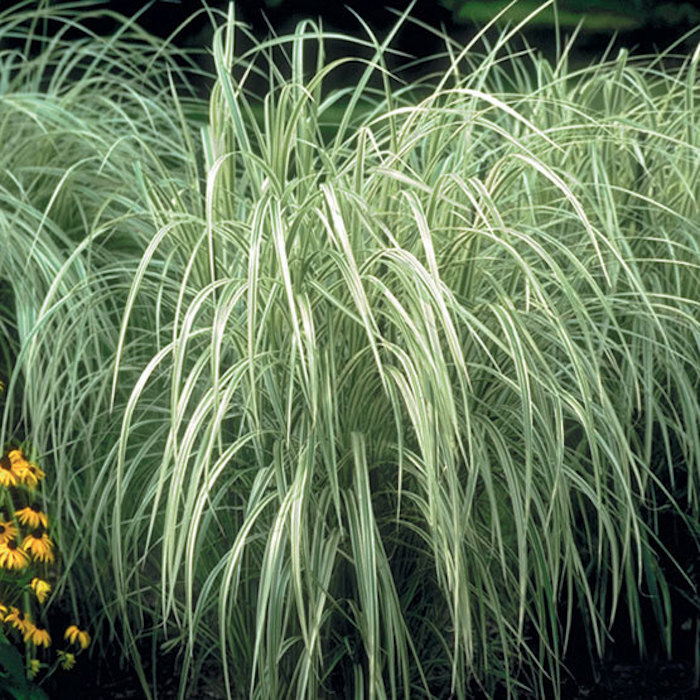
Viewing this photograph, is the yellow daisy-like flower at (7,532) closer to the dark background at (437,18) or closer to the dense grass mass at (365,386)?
the dense grass mass at (365,386)

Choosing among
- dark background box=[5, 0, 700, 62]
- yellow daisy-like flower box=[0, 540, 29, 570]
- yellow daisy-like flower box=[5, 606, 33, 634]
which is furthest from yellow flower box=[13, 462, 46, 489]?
dark background box=[5, 0, 700, 62]

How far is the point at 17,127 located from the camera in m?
3.07

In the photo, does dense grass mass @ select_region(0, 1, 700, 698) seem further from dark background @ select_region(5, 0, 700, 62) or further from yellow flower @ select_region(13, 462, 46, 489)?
dark background @ select_region(5, 0, 700, 62)

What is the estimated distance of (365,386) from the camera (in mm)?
2098

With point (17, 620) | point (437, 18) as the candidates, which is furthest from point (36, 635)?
point (437, 18)

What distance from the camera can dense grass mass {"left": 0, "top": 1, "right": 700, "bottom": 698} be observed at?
1.94m

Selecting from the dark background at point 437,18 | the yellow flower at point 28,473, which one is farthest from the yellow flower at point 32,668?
the dark background at point 437,18

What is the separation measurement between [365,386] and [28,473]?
631mm

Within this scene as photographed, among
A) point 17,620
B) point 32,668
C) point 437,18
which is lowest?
point 32,668

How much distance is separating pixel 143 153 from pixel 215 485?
107 centimetres

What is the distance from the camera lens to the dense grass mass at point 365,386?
6.36 ft

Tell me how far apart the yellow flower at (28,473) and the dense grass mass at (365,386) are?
0.04m

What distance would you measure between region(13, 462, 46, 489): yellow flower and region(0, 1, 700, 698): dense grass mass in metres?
0.04

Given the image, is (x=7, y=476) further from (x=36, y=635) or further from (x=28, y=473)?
(x=36, y=635)
